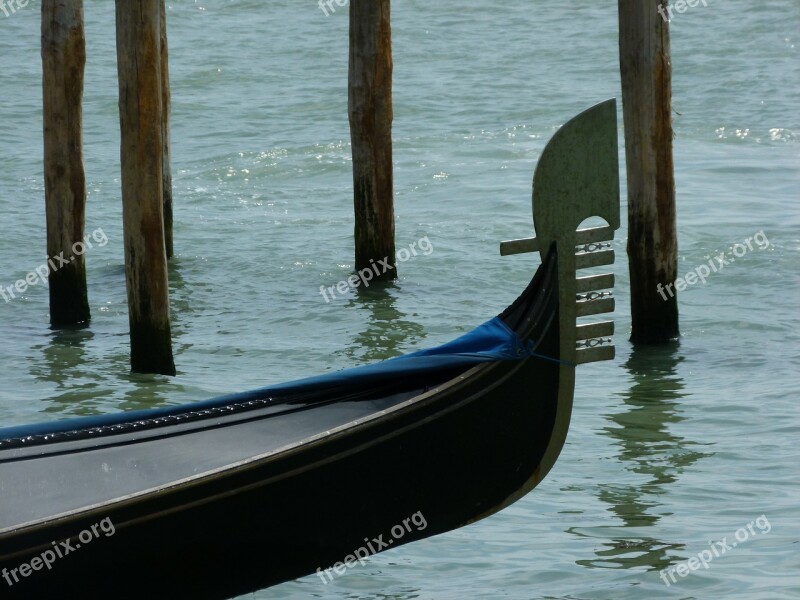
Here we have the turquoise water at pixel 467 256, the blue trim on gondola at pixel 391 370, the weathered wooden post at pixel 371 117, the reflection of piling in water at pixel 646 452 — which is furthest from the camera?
the weathered wooden post at pixel 371 117

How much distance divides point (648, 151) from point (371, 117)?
8.58 feet

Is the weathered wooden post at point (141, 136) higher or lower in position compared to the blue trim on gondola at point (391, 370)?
higher

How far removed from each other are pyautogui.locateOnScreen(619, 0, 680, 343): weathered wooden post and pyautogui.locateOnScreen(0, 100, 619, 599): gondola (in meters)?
3.51

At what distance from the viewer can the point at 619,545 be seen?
596cm

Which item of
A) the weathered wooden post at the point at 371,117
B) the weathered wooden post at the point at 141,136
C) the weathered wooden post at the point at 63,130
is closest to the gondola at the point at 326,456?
the weathered wooden post at the point at 141,136

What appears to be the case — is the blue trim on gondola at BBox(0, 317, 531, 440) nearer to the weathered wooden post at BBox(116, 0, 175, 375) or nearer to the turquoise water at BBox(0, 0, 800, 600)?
the turquoise water at BBox(0, 0, 800, 600)

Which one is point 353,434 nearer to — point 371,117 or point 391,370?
point 391,370

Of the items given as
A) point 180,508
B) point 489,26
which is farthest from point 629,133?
point 489,26

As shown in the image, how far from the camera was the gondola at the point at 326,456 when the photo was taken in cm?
485

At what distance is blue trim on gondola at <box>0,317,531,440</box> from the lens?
204 inches

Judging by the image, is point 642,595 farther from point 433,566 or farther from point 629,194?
point 629,194

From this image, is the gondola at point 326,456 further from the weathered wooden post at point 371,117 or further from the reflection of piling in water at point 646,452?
the weathered wooden post at point 371,117

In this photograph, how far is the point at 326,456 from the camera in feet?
16.6

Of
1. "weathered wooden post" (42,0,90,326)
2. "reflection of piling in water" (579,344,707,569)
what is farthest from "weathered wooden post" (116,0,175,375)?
"reflection of piling in water" (579,344,707,569)
